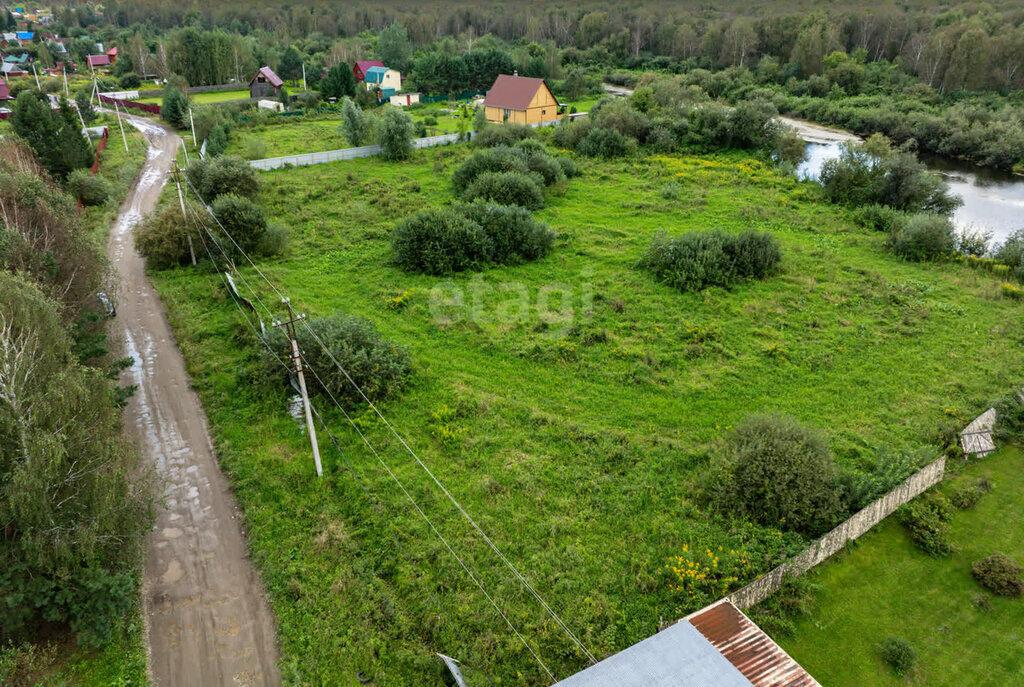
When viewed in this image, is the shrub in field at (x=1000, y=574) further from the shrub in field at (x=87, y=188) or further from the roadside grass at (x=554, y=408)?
the shrub in field at (x=87, y=188)

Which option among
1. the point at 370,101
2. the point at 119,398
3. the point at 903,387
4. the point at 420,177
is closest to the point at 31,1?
the point at 370,101

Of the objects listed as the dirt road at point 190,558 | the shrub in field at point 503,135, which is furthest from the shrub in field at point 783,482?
the shrub in field at point 503,135

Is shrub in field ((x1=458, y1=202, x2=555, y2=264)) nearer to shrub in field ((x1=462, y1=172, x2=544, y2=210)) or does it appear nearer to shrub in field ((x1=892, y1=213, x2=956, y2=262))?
shrub in field ((x1=462, y1=172, x2=544, y2=210))

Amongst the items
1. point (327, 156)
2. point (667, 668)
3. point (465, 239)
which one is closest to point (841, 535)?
point (667, 668)

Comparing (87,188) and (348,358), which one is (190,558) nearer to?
(348,358)

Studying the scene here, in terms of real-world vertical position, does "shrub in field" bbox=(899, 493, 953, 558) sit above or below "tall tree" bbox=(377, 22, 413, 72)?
below

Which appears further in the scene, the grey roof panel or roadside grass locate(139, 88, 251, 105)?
roadside grass locate(139, 88, 251, 105)

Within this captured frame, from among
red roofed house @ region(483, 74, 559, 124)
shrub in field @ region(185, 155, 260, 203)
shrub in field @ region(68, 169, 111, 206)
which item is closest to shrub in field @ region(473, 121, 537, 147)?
red roofed house @ region(483, 74, 559, 124)

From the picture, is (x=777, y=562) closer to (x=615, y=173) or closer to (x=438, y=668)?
(x=438, y=668)
